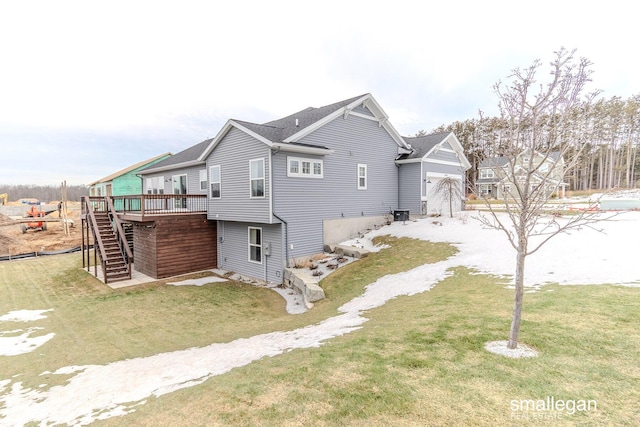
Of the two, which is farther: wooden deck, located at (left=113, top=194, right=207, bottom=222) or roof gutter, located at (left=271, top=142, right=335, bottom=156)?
wooden deck, located at (left=113, top=194, right=207, bottom=222)

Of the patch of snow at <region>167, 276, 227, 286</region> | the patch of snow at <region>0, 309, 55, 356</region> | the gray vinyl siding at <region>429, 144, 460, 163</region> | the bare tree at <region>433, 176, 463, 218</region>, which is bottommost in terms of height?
the patch of snow at <region>167, 276, 227, 286</region>

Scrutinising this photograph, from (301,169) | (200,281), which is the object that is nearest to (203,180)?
(200,281)

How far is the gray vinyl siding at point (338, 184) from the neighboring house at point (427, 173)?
0.71 metres

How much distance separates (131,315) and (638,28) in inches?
706

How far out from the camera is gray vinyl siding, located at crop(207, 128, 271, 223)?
1196 centimetres

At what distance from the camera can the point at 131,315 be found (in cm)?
908

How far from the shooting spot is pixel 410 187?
17000mm

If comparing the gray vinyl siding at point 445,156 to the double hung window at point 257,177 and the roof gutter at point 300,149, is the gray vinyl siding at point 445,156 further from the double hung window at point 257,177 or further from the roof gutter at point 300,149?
the double hung window at point 257,177

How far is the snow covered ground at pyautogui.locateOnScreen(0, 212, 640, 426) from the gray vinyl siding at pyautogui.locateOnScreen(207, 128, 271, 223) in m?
3.98

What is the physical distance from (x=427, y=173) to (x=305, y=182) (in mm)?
8156

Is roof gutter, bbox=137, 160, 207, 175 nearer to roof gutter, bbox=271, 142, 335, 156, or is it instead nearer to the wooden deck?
the wooden deck

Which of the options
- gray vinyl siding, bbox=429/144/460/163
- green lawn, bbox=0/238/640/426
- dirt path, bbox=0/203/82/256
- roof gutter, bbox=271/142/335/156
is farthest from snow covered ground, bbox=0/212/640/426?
dirt path, bbox=0/203/82/256

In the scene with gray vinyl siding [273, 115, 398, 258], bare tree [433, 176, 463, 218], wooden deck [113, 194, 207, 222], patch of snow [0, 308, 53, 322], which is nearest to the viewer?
patch of snow [0, 308, 53, 322]

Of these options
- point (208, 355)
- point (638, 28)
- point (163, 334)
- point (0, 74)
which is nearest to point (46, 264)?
point (0, 74)
